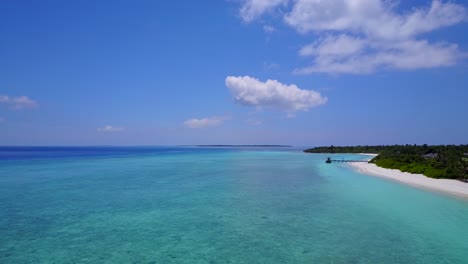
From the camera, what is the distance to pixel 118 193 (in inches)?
1121

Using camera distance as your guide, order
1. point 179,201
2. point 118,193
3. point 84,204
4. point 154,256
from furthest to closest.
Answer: point 118,193
point 179,201
point 84,204
point 154,256

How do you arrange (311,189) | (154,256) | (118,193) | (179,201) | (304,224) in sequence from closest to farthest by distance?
(154,256), (304,224), (179,201), (118,193), (311,189)

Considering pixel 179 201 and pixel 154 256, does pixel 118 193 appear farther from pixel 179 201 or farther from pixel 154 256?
pixel 154 256

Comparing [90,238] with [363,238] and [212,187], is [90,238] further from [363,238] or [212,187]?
[212,187]

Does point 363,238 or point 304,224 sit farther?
point 304,224

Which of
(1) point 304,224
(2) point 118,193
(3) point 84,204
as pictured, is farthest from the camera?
(2) point 118,193

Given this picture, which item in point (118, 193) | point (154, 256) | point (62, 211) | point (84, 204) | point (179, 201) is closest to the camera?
point (154, 256)

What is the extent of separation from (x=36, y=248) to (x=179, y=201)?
1194cm

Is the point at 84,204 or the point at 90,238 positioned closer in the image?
the point at 90,238

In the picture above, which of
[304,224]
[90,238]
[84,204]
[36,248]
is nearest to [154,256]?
[90,238]

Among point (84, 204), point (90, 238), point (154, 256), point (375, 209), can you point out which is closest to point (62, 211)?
point (84, 204)

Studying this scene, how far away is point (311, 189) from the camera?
102 feet

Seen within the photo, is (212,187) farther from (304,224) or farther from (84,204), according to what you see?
(304,224)

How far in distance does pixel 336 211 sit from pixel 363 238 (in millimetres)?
5959
